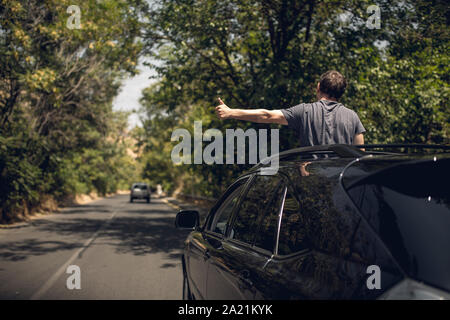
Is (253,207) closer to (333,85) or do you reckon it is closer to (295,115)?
(295,115)

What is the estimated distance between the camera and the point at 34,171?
17.8 m

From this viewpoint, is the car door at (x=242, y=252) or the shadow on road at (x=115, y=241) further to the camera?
the shadow on road at (x=115, y=241)

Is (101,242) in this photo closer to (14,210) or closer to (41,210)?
(14,210)

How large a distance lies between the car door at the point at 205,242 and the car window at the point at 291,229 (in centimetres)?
105

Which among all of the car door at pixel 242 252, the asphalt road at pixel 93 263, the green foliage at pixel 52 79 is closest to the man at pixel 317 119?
the car door at pixel 242 252

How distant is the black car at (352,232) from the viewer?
1.56m

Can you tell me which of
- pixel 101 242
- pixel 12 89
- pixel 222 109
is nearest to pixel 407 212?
pixel 222 109

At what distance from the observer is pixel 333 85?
11.7ft

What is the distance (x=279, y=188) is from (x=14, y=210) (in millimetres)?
19162

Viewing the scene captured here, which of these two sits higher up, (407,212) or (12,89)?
(12,89)

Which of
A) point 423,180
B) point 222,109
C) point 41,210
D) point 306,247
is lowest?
point 41,210

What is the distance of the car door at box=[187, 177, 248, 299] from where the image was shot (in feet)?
11.5

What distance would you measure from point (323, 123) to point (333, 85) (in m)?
0.36

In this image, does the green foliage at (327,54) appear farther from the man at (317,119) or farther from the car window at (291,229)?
the car window at (291,229)
